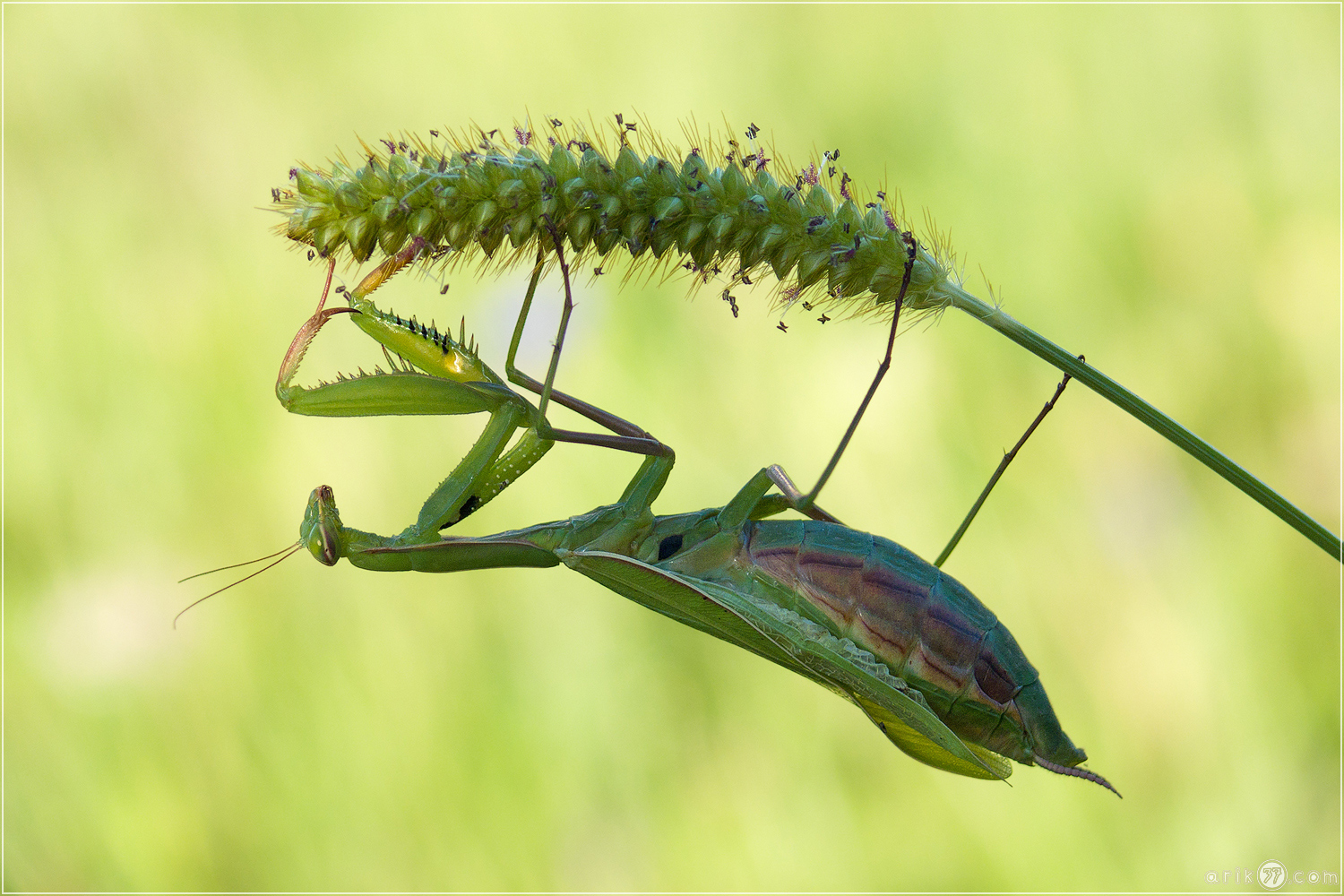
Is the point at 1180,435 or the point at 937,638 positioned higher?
the point at 1180,435

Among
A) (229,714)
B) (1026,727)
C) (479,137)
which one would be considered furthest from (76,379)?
(1026,727)

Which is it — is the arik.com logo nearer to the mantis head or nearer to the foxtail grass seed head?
the foxtail grass seed head

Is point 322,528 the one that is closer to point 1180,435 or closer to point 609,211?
point 609,211

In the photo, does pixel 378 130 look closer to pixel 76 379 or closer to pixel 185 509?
pixel 76 379

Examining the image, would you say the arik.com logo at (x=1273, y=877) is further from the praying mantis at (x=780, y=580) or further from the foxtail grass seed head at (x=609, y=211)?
the foxtail grass seed head at (x=609, y=211)

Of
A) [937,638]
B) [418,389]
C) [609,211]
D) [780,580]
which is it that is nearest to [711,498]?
[780,580]

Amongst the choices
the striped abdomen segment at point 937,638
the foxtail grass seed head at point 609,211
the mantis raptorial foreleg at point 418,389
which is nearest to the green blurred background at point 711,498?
the mantis raptorial foreleg at point 418,389
